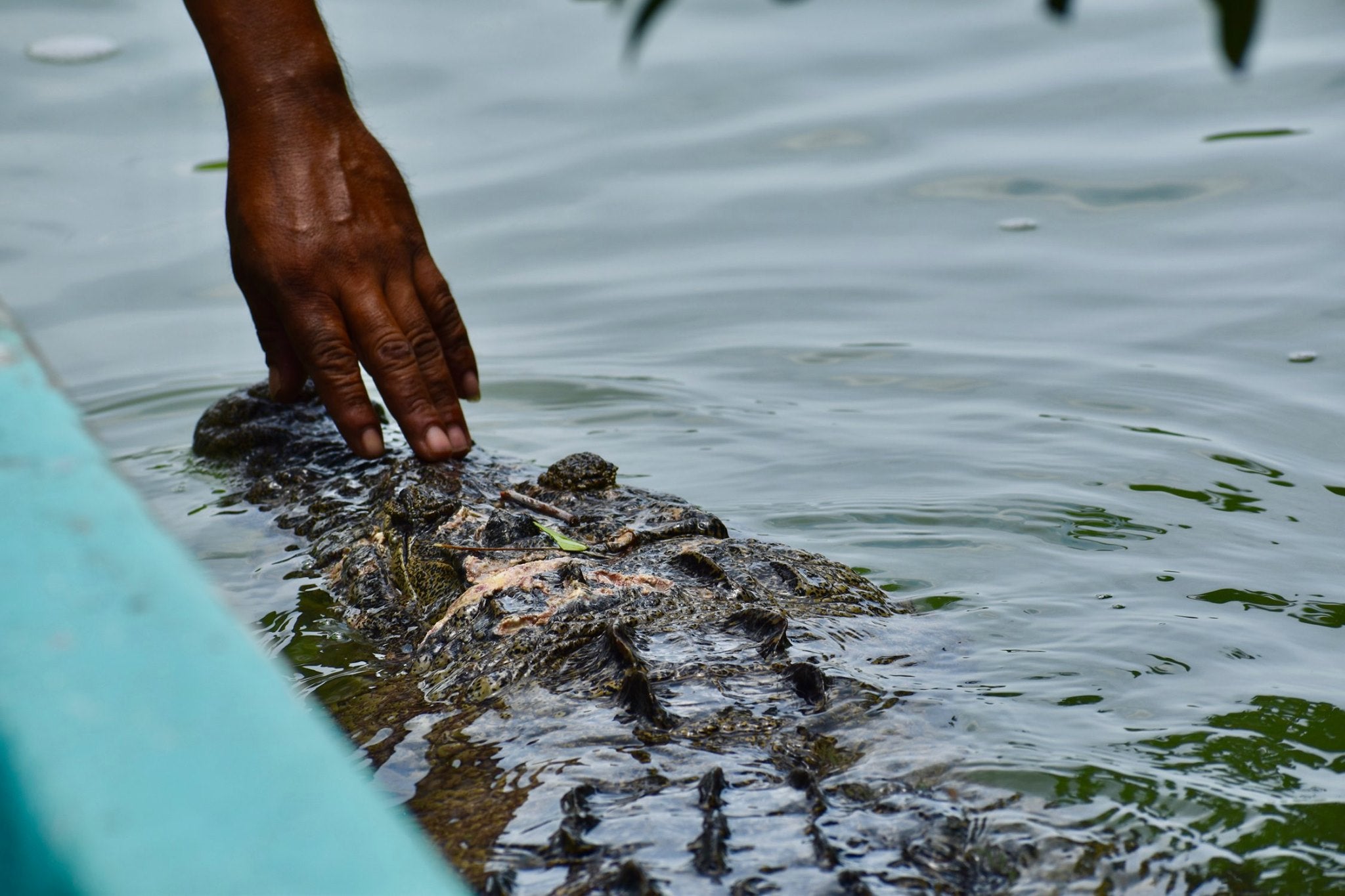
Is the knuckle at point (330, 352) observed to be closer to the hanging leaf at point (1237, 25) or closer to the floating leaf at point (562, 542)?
the floating leaf at point (562, 542)

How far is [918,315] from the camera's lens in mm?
5938

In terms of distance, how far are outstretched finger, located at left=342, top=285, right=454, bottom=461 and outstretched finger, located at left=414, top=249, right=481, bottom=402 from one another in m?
0.13

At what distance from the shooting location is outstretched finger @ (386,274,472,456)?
Answer: 3.38m

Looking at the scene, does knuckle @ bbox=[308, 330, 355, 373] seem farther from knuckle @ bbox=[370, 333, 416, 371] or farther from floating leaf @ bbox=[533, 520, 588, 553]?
floating leaf @ bbox=[533, 520, 588, 553]

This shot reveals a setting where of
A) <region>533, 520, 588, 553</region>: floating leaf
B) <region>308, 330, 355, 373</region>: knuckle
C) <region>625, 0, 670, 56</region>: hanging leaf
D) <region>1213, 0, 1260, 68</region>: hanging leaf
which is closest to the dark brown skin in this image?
<region>308, 330, 355, 373</region>: knuckle

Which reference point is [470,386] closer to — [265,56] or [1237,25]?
[265,56]

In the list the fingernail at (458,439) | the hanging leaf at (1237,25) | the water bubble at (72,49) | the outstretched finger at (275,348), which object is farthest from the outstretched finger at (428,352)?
the water bubble at (72,49)

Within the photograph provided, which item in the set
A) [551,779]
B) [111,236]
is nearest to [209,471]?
[551,779]

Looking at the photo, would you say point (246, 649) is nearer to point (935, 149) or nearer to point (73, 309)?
point (73, 309)

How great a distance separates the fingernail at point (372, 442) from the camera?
11.9 feet

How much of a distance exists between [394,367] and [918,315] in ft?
10.3

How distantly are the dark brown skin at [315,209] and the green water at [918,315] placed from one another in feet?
2.51

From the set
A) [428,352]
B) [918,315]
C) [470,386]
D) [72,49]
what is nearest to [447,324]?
[428,352]

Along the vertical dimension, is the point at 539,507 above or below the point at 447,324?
below
